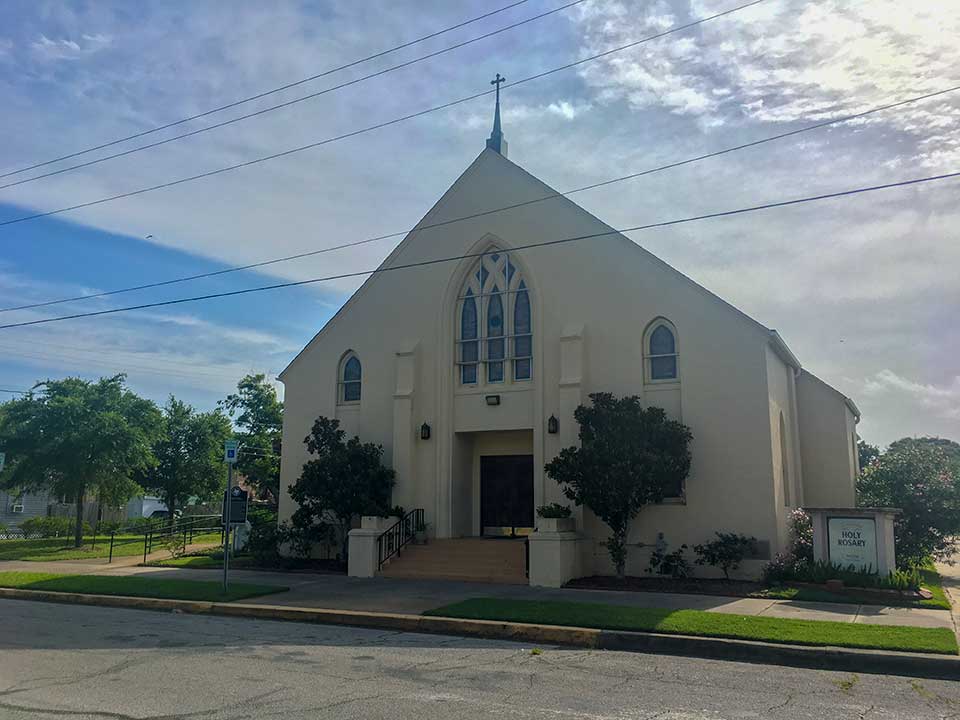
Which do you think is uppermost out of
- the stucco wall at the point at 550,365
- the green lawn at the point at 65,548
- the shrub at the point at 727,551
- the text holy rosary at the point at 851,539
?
the stucco wall at the point at 550,365

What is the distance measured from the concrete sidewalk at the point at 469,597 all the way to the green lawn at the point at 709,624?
95cm

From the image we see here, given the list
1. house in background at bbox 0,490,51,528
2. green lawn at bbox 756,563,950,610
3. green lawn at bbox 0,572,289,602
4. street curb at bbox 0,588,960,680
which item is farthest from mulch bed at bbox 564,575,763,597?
house in background at bbox 0,490,51,528

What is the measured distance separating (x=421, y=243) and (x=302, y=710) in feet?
53.7

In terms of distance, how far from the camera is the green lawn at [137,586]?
1511cm

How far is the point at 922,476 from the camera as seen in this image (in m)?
18.8

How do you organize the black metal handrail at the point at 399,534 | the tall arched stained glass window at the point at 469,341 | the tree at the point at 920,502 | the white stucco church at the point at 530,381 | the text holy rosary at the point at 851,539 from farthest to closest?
the tall arched stained glass window at the point at 469,341 → the black metal handrail at the point at 399,534 → the tree at the point at 920,502 → the white stucco church at the point at 530,381 → the text holy rosary at the point at 851,539

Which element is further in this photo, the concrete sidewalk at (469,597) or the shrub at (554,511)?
the shrub at (554,511)

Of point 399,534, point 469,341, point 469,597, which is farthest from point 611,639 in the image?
point 469,341

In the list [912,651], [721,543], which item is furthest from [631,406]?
[912,651]

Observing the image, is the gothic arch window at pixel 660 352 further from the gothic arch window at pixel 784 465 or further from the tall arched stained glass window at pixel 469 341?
the tall arched stained glass window at pixel 469 341

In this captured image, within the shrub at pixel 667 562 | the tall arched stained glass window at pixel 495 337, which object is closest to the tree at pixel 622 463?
the shrub at pixel 667 562

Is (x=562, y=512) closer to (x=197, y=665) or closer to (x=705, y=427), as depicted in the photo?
(x=705, y=427)

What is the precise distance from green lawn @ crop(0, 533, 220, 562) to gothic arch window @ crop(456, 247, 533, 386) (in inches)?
491

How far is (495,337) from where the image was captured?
826 inches
